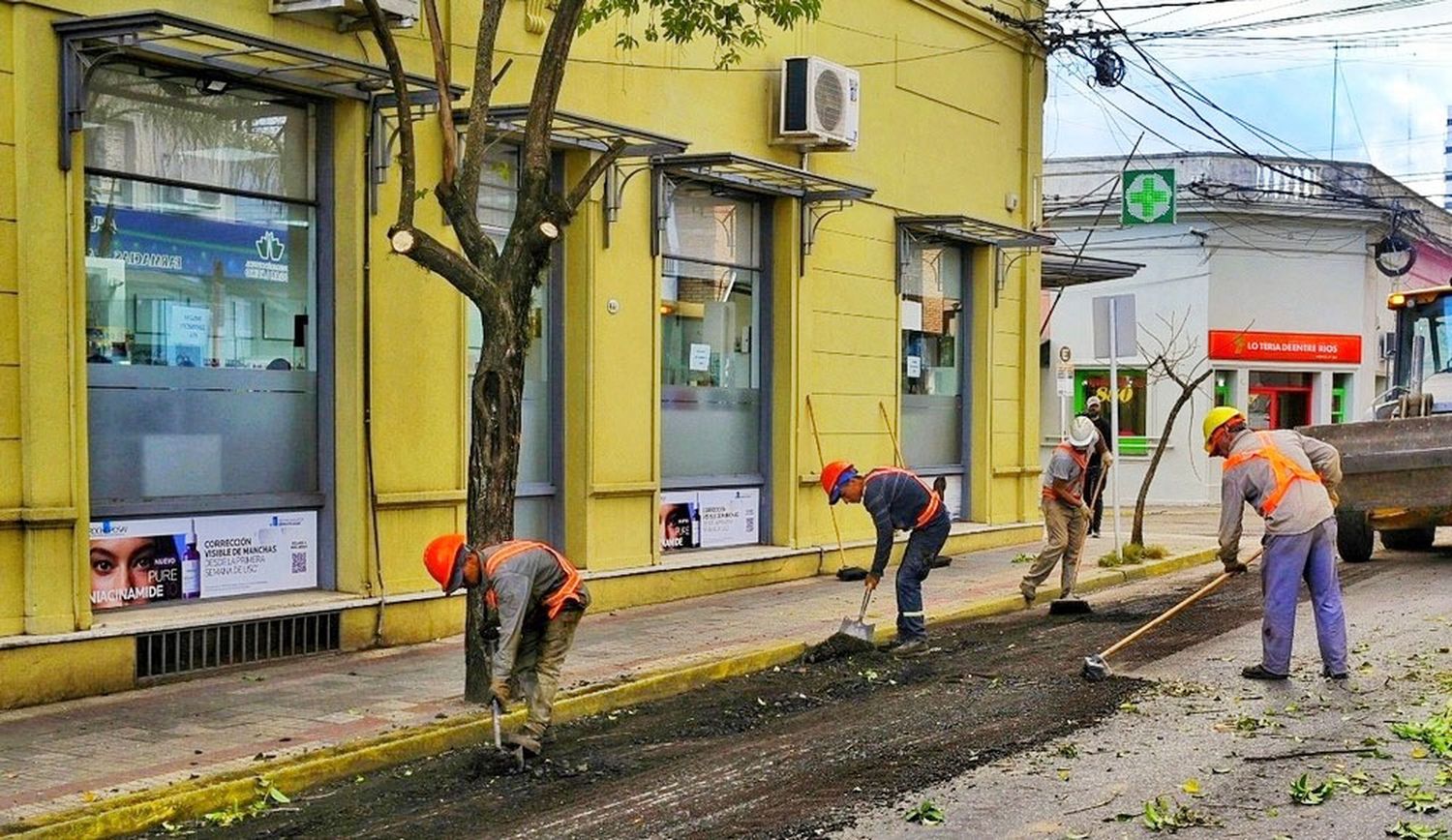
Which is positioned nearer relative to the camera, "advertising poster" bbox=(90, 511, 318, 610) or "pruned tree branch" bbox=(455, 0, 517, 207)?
"pruned tree branch" bbox=(455, 0, 517, 207)

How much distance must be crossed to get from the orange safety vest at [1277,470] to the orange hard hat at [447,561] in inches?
205

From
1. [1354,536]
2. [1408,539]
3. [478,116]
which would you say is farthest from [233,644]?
[1408,539]

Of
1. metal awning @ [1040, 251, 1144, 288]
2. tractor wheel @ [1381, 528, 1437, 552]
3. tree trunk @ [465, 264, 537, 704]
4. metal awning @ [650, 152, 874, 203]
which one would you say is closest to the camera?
tree trunk @ [465, 264, 537, 704]

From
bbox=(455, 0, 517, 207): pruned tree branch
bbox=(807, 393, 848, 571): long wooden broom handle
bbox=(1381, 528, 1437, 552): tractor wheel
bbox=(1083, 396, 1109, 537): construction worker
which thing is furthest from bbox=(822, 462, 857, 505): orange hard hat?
bbox=(1381, 528, 1437, 552): tractor wheel

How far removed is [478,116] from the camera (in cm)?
921

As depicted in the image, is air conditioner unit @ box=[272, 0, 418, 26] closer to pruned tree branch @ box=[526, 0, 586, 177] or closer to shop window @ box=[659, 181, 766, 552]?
pruned tree branch @ box=[526, 0, 586, 177]

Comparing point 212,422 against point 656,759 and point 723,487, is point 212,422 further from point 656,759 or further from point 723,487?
point 723,487

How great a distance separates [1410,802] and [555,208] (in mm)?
5308

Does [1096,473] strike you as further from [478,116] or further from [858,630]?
[478,116]

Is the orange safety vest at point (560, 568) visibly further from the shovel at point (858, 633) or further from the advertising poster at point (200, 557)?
the shovel at point (858, 633)

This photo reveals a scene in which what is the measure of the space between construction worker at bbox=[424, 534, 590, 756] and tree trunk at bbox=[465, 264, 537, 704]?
863 millimetres

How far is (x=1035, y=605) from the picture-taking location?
14.7m

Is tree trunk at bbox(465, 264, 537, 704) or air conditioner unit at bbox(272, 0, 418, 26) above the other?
air conditioner unit at bbox(272, 0, 418, 26)

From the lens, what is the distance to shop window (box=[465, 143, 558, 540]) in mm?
12703
